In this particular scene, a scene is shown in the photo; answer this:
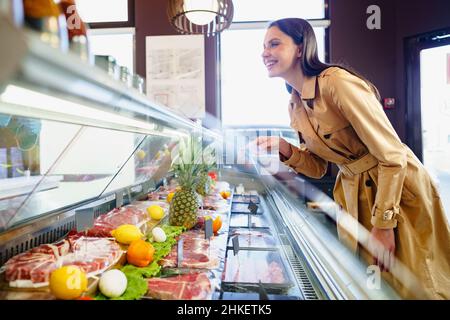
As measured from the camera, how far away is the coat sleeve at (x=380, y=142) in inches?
47.2

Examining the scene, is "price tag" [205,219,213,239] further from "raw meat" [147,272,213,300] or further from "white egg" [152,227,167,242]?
"raw meat" [147,272,213,300]

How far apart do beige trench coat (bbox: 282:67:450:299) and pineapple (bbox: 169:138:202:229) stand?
0.64 m

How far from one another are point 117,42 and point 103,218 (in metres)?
3.59

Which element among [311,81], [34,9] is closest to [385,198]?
[311,81]

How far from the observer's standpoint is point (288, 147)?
68.4 inches

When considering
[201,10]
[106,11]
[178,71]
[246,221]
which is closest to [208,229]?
[246,221]

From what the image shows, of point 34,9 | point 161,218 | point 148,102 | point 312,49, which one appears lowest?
point 161,218

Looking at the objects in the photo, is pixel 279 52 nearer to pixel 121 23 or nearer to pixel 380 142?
pixel 380 142

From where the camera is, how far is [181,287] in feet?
3.08

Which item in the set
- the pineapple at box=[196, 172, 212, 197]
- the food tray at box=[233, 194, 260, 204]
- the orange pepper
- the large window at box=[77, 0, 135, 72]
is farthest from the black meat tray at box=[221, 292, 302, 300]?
the large window at box=[77, 0, 135, 72]

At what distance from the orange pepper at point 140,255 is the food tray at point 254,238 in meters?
0.48

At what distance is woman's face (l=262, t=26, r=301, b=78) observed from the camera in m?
1.44
